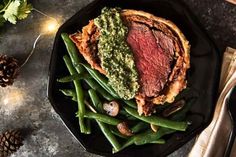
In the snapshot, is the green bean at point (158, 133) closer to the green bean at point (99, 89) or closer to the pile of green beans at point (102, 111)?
the pile of green beans at point (102, 111)

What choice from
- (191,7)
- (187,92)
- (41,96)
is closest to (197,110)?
(187,92)

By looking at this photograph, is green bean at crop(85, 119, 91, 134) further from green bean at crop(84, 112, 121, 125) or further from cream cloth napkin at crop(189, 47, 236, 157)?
cream cloth napkin at crop(189, 47, 236, 157)

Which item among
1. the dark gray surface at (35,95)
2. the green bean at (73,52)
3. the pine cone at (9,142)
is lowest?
the pine cone at (9,142)

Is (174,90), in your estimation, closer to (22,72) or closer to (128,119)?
(128,119)

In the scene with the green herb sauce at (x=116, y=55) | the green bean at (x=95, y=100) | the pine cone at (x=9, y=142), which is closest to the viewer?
the green herb sauce at (x=116, y=55)

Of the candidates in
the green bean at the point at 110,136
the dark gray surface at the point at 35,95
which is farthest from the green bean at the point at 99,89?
the dark gray surface at the point at 35,95

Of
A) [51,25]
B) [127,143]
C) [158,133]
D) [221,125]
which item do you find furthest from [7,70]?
[221,125]

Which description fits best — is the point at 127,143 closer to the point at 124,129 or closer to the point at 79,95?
the point at 124,129
